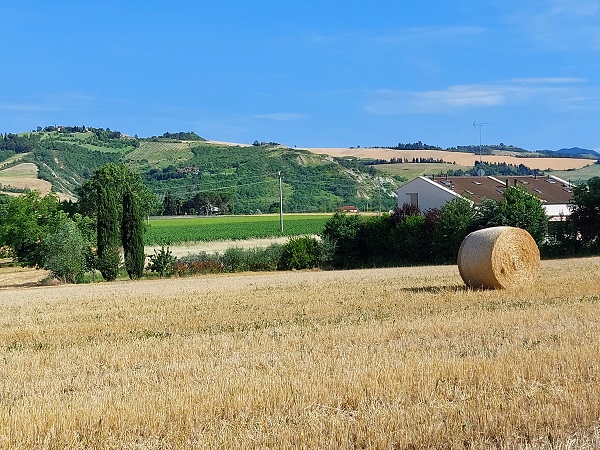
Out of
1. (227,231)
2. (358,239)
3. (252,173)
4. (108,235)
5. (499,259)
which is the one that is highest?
(252,173)

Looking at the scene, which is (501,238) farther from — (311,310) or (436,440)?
(436,440)

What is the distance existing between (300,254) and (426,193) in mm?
27814

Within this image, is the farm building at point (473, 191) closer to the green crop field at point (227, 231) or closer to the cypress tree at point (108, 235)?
the green crop field at point (227, 231)

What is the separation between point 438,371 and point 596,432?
2.50 meters

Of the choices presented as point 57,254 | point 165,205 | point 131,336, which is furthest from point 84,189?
point 131,336

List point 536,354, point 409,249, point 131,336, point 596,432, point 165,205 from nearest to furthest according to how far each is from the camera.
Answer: point 596,432, point 536,354, point 131,336, point 409,249, point 165,205

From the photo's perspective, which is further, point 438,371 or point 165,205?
point 165,205

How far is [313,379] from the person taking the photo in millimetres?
8758

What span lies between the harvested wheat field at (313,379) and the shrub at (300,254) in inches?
1064

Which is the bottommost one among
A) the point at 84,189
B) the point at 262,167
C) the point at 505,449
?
the point at 505,449

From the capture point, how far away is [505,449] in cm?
629

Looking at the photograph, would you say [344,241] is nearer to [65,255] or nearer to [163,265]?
[163,265]

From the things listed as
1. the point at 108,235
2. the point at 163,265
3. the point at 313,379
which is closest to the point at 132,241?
the point at 108,235

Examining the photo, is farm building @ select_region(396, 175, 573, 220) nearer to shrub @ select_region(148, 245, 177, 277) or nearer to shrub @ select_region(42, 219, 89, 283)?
shrub @ select_region(148, 245, 177, 277)
